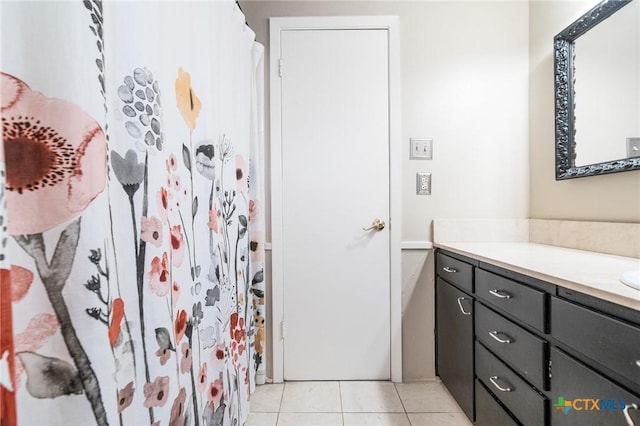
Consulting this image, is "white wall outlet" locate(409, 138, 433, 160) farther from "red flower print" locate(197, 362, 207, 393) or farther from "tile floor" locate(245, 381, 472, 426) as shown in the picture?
"red flower print" locate(197, 362, 207, 393)

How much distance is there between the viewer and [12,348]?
0.45 metres

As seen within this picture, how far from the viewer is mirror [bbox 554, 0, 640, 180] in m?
1.19

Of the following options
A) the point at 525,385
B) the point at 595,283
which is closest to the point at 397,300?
the point at 525,385

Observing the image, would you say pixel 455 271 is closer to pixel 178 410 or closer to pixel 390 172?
pixel 390 172

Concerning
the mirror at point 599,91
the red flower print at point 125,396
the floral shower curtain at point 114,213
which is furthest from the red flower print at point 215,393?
the mirror at point 599,91

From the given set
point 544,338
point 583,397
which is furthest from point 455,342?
point 583,397

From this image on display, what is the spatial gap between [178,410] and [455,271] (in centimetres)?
133

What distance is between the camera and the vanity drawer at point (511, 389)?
0.95m

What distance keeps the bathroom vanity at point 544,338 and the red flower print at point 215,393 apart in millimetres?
1100

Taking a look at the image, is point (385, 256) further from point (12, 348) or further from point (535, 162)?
point (12, 348)

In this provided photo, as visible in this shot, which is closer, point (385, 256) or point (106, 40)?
point (106, 40)

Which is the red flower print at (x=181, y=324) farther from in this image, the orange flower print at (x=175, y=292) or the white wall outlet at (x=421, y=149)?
the white wall outlet at (x=421, y=149)

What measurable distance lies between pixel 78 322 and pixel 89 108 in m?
0.41

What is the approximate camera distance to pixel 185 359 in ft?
3.05
